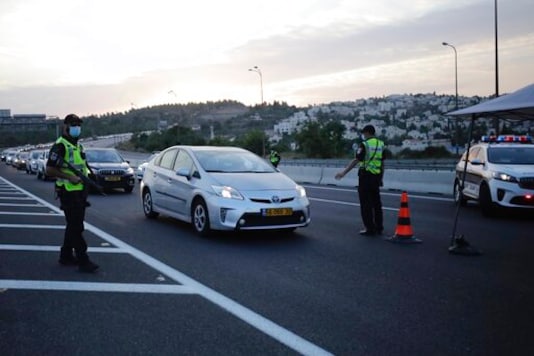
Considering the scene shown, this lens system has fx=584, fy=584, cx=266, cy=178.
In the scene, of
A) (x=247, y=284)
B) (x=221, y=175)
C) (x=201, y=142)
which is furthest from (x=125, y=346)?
(x=201, y=142)

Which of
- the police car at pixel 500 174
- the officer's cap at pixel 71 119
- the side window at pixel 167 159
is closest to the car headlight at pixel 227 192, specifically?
the side window at pixel 167 159

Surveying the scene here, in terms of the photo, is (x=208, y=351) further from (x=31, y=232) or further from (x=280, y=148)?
(x=280, y=148)

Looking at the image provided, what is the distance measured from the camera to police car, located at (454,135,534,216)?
1170 centimetres

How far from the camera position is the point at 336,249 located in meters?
8.51

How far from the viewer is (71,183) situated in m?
6.85

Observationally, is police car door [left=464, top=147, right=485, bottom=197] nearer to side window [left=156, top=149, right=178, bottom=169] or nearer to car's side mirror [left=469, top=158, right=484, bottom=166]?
car's side mirror [left=469, top=158, right=484, bottom=166]

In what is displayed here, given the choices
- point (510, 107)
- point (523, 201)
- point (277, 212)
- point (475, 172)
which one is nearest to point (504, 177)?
point (523, 201)

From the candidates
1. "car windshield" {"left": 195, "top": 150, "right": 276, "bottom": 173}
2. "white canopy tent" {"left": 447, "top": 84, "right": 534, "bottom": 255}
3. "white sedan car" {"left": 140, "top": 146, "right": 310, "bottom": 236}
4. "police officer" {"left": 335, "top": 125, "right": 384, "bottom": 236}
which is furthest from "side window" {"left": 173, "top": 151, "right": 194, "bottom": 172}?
"white canopy tent" {"left": 447, "top": 84, "right": 534, "bottom": 255}

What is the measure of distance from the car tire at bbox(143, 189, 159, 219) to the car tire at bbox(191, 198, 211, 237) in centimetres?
219

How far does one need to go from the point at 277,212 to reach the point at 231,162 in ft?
5.64

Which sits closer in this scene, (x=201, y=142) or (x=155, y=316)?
(x=155, y=316)

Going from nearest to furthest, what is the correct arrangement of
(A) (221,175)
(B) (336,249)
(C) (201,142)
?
(B) (336,249), (A) (221,175), (C) (201,142)

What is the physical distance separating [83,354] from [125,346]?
1.02 ft

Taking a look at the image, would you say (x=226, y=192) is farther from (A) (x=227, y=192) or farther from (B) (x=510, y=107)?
(B) (x=510, y=107)
